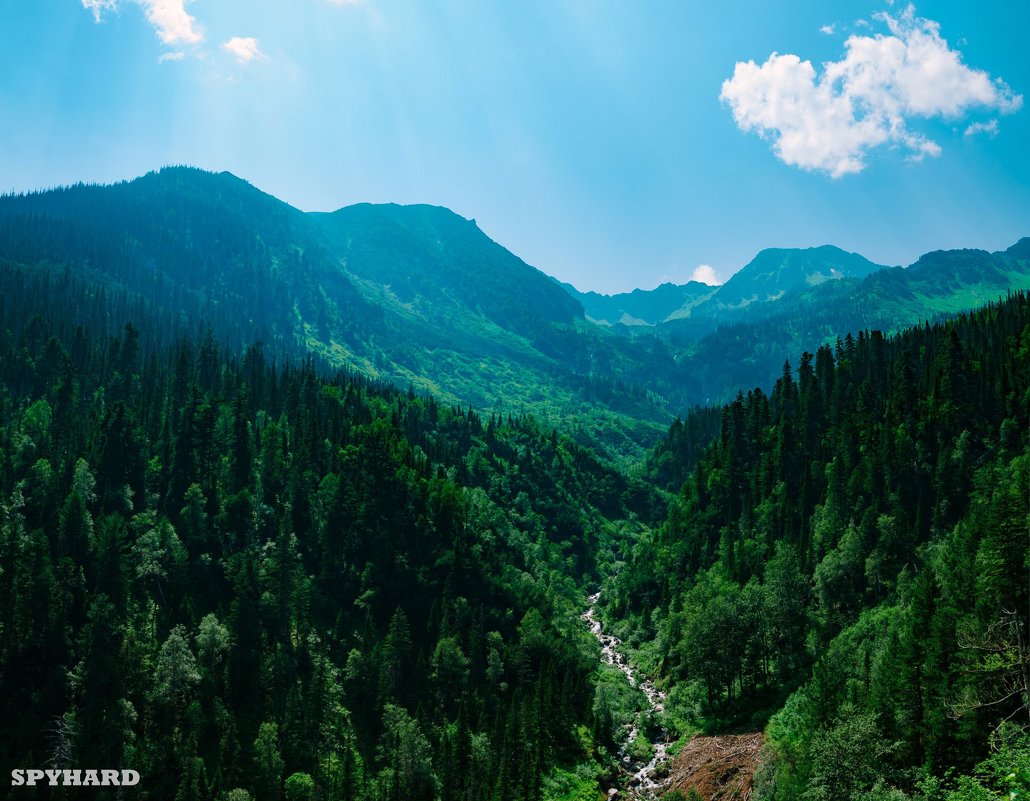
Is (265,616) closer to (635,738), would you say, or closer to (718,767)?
(635,738)

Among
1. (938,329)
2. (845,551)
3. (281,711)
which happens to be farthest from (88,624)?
(938,329)

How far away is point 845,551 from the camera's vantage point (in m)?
116

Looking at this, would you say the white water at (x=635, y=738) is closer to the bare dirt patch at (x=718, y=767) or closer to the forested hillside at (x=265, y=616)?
the bare dirt patch at (x=718, y=767)

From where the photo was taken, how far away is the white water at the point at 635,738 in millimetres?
94125

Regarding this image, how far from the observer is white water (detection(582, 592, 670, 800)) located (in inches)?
3706

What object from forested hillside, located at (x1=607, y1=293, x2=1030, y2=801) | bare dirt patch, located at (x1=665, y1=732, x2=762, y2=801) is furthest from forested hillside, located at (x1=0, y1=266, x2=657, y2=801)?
forested hillside, located at (x1=607, y1=293, x2=1030, y2=801)

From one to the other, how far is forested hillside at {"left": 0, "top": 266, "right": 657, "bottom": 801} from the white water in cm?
718

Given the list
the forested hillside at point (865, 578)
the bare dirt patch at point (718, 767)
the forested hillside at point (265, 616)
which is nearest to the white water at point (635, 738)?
the bare dirt patch at point (718, 767)

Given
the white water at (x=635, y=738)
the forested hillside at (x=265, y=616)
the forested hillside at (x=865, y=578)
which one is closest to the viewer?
the forested hillside at (x=865, y=578)

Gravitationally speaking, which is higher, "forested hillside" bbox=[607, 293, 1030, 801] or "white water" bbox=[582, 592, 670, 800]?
"forested hillside" bbox=[607, 293, 1030, 801]

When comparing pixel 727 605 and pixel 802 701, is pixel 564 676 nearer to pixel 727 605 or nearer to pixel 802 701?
pixel 727 605

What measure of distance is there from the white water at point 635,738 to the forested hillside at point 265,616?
7.18 m

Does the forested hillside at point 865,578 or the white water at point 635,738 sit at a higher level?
the forested hillside at point 865,578

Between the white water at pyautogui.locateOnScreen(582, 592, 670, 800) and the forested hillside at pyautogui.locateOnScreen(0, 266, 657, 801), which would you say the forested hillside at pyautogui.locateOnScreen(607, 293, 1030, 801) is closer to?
the white water at pyautogui.locateOnScreen(582, 592, 670, 800)
